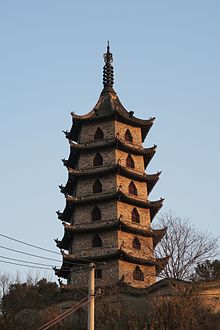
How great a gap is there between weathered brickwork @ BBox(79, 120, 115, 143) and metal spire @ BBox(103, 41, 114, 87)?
4112 mm

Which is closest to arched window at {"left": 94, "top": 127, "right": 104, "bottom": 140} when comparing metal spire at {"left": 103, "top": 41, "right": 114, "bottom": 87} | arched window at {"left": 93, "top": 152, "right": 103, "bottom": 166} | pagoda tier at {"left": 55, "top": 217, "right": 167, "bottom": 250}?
arched window at {"left": 93, "top": 152, "right": 103, "bottom": 166}

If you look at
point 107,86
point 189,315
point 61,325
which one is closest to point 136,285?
point 61,325

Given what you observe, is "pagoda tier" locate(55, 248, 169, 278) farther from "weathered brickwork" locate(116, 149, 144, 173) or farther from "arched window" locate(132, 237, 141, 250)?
"weathered brickwork" locate(116, 149, 144, 173)

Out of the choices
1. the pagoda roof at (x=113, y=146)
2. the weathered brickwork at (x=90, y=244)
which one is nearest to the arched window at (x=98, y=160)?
the pagoda roof at (x=113, y=146)

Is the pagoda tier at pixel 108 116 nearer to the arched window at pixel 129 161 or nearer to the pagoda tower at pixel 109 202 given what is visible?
the pagoda tower at pixel 109 202

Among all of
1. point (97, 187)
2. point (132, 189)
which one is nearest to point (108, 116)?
point (97, 187)

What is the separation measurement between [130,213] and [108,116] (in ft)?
17.2

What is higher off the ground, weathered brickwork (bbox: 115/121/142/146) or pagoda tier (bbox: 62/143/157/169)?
weathered brickwork (bbox: 115/121/142/146)

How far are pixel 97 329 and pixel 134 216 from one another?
337 inches

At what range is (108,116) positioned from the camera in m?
28.1

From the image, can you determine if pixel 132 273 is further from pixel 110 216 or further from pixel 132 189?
pixel 132 189

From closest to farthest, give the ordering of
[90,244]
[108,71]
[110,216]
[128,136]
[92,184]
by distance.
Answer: [90,244]
[110,216]
[92,184]
[128,136]
[108,71]

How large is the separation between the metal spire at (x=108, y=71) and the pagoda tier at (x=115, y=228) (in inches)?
377

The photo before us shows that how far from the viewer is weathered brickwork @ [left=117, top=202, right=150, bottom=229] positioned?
84.0 feet
